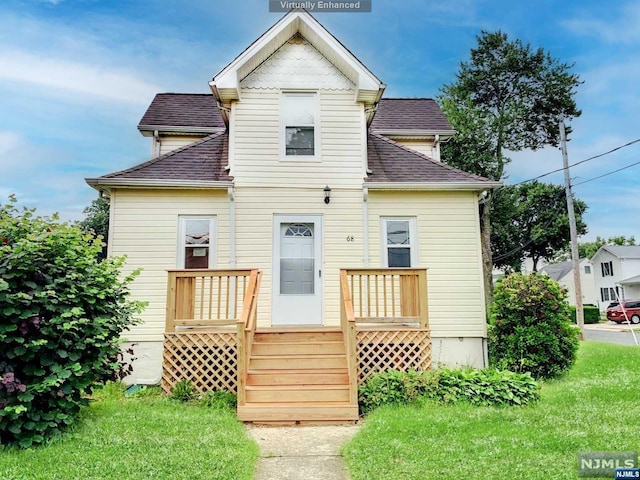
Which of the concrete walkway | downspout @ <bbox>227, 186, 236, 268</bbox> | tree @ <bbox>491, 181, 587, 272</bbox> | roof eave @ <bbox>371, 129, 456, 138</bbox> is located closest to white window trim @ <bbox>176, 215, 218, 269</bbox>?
downspout @ <bbox>227, 186, 236, 268</bbox>

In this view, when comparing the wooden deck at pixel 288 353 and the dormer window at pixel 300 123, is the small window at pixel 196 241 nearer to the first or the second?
the wooden deck at pixel 288 353

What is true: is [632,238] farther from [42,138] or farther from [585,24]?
[42,138]

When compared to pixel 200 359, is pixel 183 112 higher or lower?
higher

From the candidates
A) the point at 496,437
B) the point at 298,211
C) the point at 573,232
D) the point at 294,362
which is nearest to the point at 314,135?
the point at 298,211

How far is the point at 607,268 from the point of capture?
39844 mm

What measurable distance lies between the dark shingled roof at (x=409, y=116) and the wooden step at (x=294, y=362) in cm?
706

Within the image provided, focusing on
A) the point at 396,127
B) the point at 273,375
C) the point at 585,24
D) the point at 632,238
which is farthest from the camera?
the point at 632,238

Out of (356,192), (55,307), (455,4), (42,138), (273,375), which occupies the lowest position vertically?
(273,375)

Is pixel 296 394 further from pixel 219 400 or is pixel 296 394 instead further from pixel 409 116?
pixel 409 116

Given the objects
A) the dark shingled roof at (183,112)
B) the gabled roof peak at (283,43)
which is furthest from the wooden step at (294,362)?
the dark shingled roof at (183,112)

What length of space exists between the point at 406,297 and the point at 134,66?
1250cm

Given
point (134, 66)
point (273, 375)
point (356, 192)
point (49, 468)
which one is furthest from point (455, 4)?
point (49, 468)

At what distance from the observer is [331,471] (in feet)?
12.5

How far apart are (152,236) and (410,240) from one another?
17.5 feet
